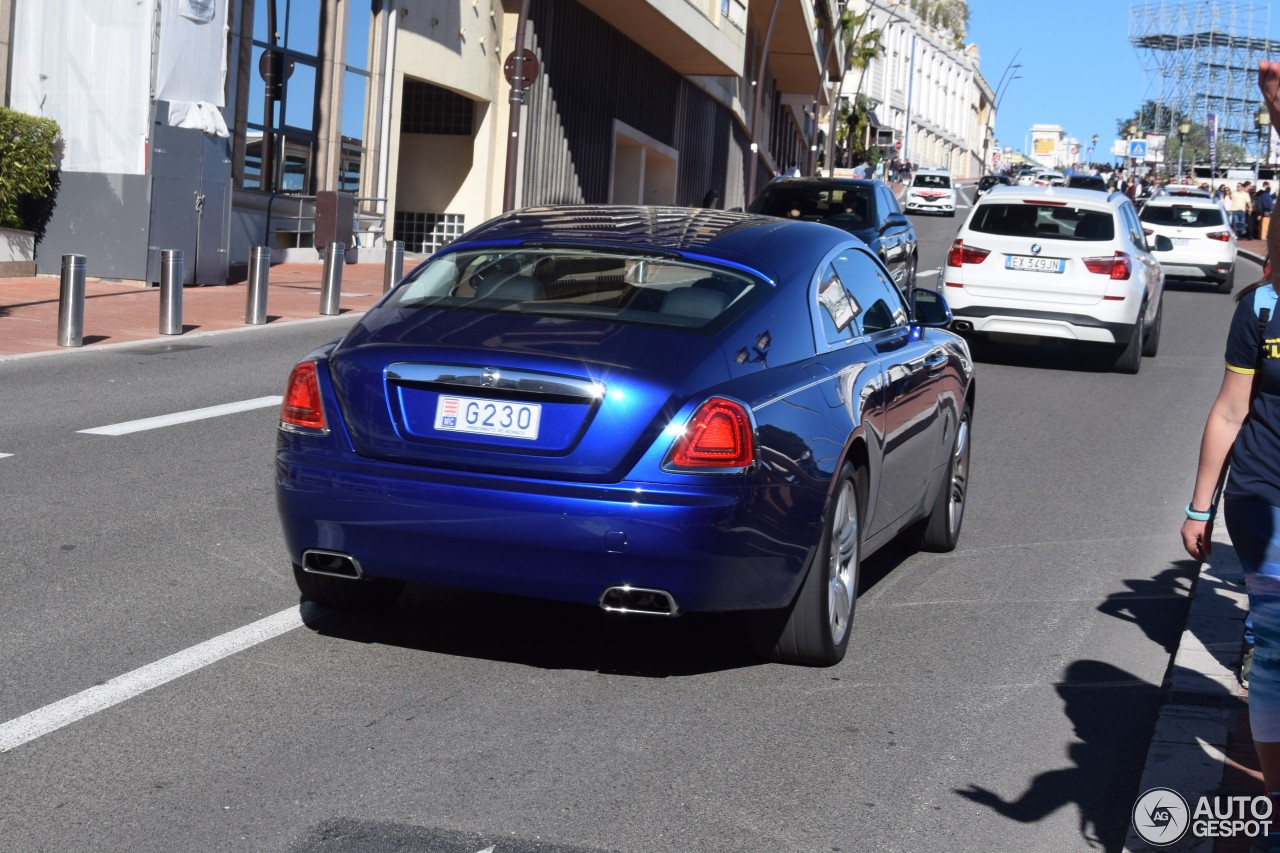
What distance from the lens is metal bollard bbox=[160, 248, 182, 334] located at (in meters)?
15.2

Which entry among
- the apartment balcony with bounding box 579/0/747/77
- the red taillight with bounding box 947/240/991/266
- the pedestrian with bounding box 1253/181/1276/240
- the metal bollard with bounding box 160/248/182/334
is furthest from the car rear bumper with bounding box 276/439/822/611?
the pedestrian with bounding box 1253/181/1276/240

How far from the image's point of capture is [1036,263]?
636 inches

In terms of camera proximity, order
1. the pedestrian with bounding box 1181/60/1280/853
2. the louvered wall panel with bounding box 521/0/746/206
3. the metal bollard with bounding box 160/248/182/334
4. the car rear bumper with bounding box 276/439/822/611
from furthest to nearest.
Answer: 1. the louvered wall panel with bounding box 521/0/746/206
2. the metal bollard with bounding box 160/248/182/334
3. the car rear bumper with bounding box 276/439/822/611
4. the pedestrian with bounding box 1181/60/1280/853

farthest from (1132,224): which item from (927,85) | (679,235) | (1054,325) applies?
(927,85)

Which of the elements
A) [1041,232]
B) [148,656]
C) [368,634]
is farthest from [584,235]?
[1041,232]

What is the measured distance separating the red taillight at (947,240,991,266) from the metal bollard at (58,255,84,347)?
26.0 ft

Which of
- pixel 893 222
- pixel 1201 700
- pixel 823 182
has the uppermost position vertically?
pixel 823 182

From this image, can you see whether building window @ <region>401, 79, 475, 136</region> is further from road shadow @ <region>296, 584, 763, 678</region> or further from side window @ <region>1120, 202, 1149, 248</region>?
road shadow @ <region>296, 584, 763, 678</region>

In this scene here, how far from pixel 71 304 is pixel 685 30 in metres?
26.8

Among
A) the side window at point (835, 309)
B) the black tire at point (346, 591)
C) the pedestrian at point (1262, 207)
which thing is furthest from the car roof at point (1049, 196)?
the pedestrian at point (1262, 207)

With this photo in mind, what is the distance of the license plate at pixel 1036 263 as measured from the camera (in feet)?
52.8

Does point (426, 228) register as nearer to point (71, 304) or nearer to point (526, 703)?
point (71, 304)

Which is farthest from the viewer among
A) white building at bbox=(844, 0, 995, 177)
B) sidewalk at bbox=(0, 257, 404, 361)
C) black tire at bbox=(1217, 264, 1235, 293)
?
white building at bbox=(844, 0, 995, 177)

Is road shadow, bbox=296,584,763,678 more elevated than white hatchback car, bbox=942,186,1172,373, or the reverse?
white hatchback car, bbox=942,186,1172,373
